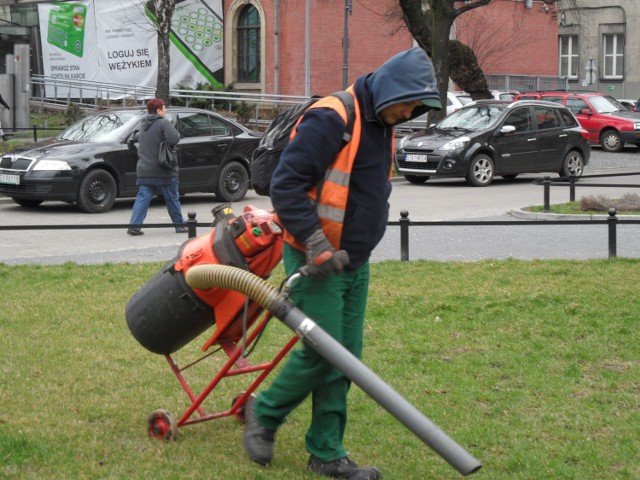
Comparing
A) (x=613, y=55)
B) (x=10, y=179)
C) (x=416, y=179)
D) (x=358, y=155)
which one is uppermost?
(x=613, y=55)

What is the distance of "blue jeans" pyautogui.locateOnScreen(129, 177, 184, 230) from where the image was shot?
1460cm

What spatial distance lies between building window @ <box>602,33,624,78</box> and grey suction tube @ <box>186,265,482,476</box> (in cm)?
5680

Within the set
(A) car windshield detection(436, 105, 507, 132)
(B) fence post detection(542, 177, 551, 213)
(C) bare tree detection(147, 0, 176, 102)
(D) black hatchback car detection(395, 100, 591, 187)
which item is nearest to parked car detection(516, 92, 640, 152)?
(D) black hatchback car detection(395, 100, 591, 187)

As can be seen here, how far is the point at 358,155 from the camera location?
4816mm

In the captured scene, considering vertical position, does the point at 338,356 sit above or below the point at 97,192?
above

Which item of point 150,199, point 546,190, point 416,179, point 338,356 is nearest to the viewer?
point 338,356

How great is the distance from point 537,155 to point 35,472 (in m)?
20.1

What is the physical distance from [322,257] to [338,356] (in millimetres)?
520

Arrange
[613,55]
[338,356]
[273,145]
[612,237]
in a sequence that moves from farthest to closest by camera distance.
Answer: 1. [613,55]
2. [612,237]
3. [273,145]
4. [338,356]

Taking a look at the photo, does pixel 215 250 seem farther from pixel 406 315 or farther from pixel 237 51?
pixel 237 51

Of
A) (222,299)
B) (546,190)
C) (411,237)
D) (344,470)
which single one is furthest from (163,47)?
(344,470)

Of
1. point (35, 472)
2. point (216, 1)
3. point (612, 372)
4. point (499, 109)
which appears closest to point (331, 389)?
point (35, 472)

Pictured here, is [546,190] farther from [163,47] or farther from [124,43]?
[124,43]

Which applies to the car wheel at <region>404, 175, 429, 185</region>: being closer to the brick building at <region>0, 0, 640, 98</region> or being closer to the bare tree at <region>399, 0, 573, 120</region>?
the bare tree at <region>399, 0, 573, 120</region>
